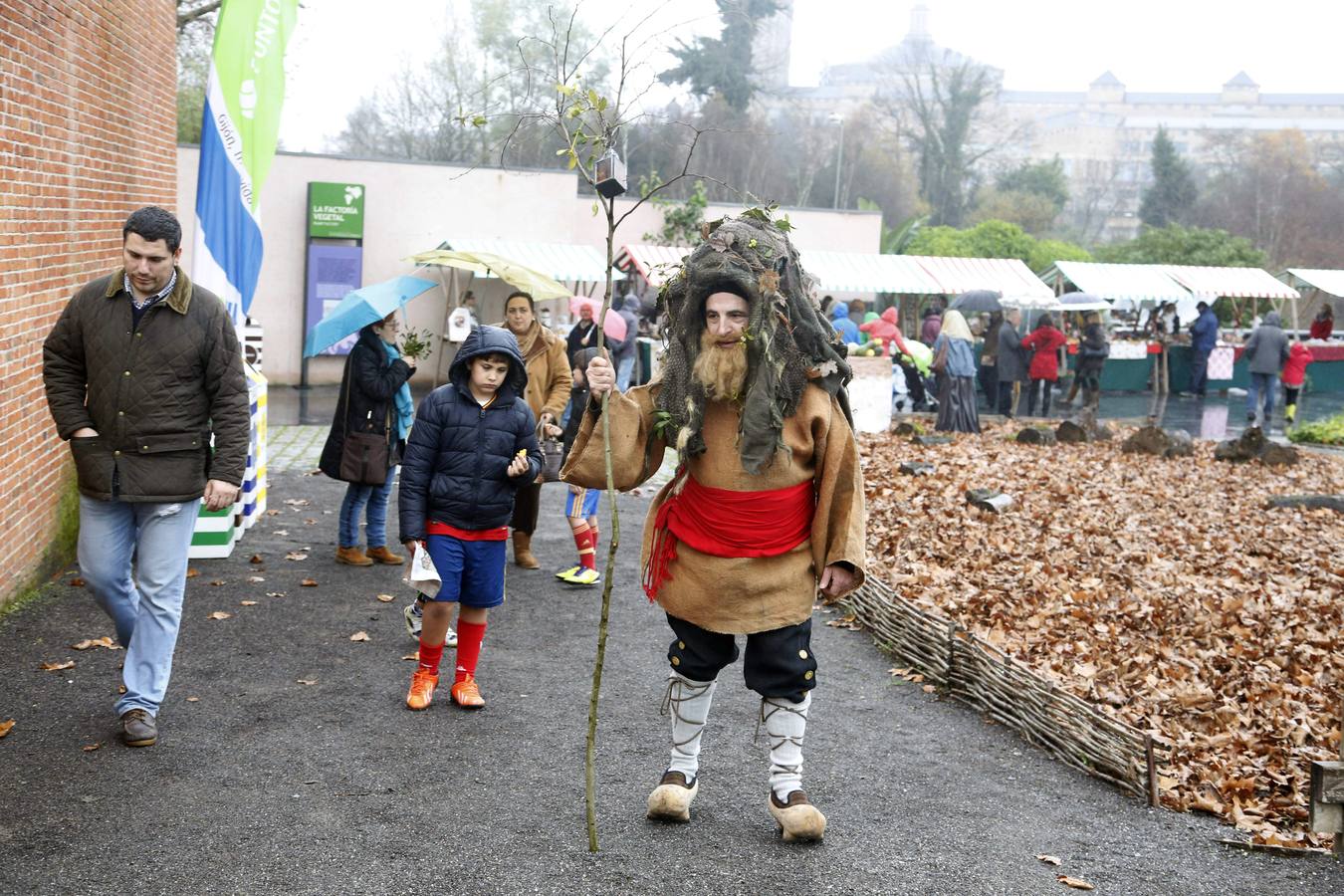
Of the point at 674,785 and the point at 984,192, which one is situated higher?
the point at 984,192

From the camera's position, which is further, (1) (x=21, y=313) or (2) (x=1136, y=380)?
(2) (x=1136, y=380)

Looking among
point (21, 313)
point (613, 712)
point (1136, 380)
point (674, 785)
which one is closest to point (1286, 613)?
point (613, 712)

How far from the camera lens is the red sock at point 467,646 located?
19.1 feet

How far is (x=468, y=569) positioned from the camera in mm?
5711

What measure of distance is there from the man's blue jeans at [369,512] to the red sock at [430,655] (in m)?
2.71

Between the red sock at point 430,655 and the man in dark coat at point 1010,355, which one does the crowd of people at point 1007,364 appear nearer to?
the man in dark coat at point 1010,355

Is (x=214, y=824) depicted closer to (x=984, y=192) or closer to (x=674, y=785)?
(x=674, y=785)

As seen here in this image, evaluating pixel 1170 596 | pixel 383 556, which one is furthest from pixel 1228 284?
pixel 383 556

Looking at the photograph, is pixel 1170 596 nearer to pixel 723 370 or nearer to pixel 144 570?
pixel 723 370

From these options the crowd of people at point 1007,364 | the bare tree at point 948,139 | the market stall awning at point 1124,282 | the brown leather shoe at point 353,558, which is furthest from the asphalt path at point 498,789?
the bare tree at point 948,139

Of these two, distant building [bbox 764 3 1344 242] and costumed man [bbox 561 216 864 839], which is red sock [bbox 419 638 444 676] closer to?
costumed man [bbox 561 216 864 839]

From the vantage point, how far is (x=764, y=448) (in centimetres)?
428

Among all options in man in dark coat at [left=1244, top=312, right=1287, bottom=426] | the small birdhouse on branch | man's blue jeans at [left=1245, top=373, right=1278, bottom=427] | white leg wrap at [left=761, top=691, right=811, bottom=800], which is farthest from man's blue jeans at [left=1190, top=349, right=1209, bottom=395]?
the small birdhouse on branch

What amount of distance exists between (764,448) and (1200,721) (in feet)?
9.85
